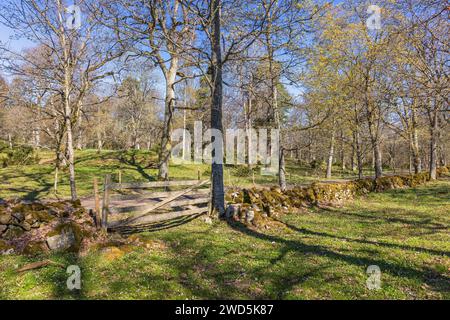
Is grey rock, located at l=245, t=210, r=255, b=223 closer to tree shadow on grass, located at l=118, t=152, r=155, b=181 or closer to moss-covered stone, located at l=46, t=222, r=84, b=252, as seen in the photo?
moss-covered stone, located at l=46, t=222, r=84, b=252

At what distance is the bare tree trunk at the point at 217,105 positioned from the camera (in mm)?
9688

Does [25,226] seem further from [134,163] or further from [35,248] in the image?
[134,163]

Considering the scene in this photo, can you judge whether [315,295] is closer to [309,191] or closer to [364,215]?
[364,215]

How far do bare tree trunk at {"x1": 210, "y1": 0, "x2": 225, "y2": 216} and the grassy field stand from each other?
23.8 ft

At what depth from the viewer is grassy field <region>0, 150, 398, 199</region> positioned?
52.2 feet

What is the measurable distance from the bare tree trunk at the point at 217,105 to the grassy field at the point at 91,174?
7241 mm

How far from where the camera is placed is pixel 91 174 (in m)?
22.1

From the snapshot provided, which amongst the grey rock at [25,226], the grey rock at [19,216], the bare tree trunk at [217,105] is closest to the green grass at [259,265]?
the bare tree trunk at [217,105]

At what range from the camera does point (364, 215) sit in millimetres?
11625

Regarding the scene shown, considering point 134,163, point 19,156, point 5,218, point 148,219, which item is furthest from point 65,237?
point 19,156

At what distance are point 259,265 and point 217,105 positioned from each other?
226 inches

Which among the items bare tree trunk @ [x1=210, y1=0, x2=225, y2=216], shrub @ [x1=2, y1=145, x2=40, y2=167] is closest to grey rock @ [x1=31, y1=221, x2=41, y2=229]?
bare tree trunk @ [x1=210, y1=0, x2=225, y2=216]

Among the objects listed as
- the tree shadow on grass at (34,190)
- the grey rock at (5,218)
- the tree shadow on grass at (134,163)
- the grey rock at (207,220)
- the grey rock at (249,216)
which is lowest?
the grey rock at (207,220)

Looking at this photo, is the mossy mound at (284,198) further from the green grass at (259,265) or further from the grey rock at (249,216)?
the green grass at (259,265)
